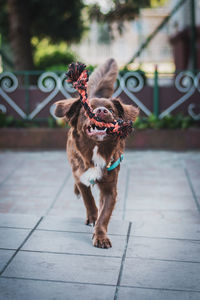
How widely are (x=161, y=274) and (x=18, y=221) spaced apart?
1.63 m

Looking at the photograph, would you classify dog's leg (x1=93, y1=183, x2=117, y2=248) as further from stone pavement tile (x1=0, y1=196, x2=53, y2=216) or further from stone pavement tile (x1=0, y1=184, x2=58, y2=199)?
stone pavement tile (x1=0, y1=184, x2=58, y2=199)

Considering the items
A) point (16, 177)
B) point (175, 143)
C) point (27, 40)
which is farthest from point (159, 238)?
point (27, 40)

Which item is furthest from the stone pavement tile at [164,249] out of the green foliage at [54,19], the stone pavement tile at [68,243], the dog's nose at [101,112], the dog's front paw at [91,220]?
the green foliage at [54,19]

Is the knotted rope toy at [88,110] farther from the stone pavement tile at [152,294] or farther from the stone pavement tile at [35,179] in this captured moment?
the stone pavement tile at [35,179]

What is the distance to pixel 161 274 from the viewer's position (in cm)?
296

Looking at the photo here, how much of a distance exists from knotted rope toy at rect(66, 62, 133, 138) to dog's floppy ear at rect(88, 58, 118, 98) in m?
0.85

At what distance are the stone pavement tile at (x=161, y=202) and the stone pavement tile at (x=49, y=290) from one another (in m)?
2.16

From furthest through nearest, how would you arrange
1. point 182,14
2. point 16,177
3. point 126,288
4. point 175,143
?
point 182,14 < point 175,143 < point 16,177 < point 126,288

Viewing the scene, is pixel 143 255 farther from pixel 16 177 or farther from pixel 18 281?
pixel 16 177

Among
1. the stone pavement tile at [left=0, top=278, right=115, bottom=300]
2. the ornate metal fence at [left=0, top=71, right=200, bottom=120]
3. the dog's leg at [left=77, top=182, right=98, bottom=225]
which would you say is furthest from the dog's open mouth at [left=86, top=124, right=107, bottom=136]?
the ornate metal fence at [left=0, top=71, right=200, bottom=120]

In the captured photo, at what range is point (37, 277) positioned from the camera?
289cm

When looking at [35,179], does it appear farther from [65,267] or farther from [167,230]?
[65,267]

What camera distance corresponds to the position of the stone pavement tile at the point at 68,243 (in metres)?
3.37

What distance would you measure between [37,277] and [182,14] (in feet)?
42.9
